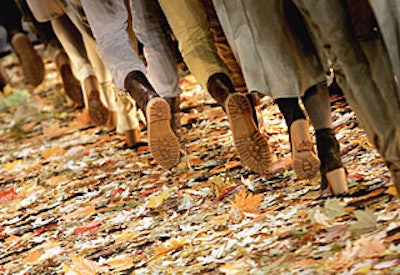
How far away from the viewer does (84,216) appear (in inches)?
206

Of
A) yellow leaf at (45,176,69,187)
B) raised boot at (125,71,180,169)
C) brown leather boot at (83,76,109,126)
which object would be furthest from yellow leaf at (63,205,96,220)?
brown leather boot at (83,76,109,126)

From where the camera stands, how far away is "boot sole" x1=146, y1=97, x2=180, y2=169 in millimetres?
4969

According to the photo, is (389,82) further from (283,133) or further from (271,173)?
(283,133)

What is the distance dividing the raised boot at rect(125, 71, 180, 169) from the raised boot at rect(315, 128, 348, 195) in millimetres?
1100

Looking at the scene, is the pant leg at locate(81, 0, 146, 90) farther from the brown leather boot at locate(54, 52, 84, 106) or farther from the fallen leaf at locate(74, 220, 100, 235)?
the brown leather boot at locate(54, 52, 84, 106)

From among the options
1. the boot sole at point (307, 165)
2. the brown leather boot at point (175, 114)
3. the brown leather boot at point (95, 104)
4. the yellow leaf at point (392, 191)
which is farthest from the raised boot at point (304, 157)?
the brown leather boot at point (95, 104)

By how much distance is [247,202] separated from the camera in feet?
14.8

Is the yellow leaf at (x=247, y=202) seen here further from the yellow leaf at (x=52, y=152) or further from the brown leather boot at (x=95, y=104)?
the yellow leaf at (x=52, y=152)

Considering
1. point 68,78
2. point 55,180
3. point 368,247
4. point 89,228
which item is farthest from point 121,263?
point 68,78

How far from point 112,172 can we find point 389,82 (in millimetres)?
2869

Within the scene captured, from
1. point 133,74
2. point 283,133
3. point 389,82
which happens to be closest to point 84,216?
point 133,74

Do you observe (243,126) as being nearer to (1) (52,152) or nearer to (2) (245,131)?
(2) (245,131)

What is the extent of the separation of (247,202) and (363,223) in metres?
0.89

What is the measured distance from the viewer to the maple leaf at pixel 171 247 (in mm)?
4199
